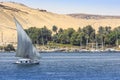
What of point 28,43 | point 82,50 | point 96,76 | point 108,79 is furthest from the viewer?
point 82,50

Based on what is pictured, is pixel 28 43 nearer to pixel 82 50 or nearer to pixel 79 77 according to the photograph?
pixel 79 77

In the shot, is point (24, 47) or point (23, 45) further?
point (23, 45)

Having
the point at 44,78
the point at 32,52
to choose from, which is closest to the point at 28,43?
the point at 32,52

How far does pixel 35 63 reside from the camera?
101750mm

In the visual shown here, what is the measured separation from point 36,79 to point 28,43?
26969 millimetres

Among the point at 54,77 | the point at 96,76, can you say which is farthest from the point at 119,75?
the point at 54,77

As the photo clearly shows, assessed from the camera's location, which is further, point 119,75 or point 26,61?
point 26,61

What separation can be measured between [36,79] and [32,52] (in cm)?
2734

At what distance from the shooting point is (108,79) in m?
70.5

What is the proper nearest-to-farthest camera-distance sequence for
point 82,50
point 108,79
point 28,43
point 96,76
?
1. point 108,79
2. point 96,76
3. point 28,43
4. point 82,50

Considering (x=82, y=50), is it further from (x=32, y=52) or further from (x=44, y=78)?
(x=44, y=78)

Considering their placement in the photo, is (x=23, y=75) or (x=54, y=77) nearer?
(x=54, y=77)

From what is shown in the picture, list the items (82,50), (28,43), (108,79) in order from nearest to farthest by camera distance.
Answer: (108,79), (28,43), (82,50)

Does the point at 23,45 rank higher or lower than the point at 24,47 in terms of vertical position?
higher
